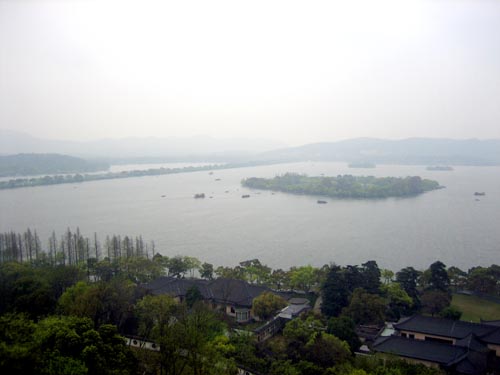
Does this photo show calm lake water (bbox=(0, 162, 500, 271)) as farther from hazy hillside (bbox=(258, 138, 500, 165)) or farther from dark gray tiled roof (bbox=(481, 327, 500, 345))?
hazy hillside (bbox=(258, 138, 500, 165))

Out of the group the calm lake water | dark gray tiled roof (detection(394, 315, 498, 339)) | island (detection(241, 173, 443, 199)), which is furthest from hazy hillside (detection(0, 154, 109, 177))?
dark gray tiled roof (detection(394, 315, 498, 339))

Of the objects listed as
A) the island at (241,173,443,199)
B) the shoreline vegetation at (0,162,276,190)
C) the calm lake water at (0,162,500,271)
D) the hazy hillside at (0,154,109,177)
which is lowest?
the calm lake water at (0,162,500,271)

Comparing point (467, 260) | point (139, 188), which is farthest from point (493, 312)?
point (139, 188)

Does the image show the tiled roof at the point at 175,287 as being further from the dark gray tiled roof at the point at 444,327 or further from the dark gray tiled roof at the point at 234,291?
the dark gray tiled roof at the point at 444,327

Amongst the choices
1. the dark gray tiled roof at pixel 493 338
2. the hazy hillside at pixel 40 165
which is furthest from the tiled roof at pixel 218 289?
the hazy hillside at pixel 40 165

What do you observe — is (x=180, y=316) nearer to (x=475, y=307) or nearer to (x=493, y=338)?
(x=493, y=338)

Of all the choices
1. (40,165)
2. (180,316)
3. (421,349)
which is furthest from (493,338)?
(40,165)
